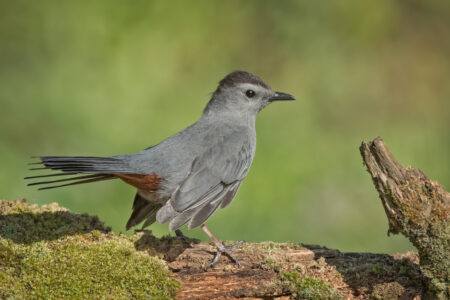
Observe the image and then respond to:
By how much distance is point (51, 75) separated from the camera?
754 centimetres

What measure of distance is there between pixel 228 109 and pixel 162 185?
4.16 ft

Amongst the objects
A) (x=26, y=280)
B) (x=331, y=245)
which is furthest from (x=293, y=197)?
(x=26, y=280)

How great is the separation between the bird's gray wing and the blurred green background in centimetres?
136

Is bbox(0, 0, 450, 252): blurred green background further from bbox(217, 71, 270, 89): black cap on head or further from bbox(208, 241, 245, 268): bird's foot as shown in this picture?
bbox(208, 241, 245, 268): bird's foot

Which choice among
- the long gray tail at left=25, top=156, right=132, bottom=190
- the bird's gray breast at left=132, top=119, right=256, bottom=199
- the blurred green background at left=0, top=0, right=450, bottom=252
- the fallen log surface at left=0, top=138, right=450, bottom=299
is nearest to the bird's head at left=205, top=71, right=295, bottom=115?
the bird's gray breast at left=132, top=119, right=256, bottom=199

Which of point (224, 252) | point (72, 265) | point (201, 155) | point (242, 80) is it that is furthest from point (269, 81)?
point (72, 265)

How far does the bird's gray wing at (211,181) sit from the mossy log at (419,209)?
1.24 meters

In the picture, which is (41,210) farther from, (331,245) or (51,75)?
(51,75)

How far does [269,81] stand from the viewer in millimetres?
8359

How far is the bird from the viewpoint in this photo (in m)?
4.00

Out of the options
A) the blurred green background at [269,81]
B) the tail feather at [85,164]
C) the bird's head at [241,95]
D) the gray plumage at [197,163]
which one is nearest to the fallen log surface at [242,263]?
the gray plumage at [197,163]

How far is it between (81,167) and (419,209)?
2.28 meters

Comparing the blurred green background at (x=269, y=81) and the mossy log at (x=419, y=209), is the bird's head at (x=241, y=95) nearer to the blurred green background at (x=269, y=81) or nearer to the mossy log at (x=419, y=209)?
the blurred green background at (x=269, y=81)

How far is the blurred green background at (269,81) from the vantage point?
637 cm
